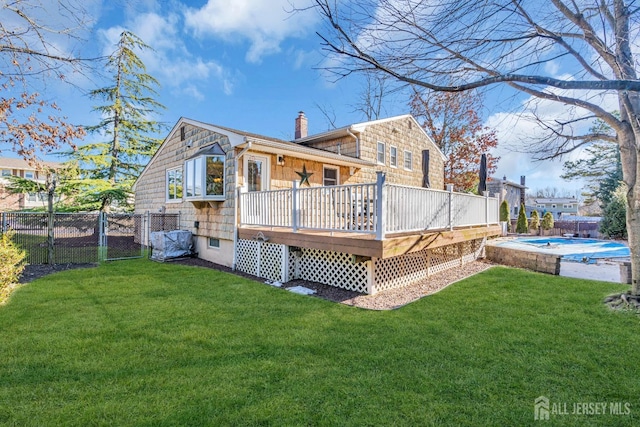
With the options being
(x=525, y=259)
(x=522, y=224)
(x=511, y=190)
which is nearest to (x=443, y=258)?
(x=525, y=259)

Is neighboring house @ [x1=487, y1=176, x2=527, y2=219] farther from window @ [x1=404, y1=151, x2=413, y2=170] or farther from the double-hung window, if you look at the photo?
the double-hung window

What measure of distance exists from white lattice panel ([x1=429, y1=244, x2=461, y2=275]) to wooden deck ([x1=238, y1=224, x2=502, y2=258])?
2.20ft

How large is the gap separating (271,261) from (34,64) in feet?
20.7

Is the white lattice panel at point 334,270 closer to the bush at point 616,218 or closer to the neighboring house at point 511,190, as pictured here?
the bush at point 616,218

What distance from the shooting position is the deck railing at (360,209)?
5637 mm

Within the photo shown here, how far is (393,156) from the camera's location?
14062mm

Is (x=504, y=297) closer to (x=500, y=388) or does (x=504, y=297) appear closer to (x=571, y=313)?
(x=571, y=313)

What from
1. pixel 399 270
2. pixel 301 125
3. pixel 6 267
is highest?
pixel 301 125

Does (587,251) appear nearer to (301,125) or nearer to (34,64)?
(301,125)

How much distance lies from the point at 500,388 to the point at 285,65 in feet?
41.9

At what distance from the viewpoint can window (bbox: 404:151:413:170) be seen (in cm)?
1485

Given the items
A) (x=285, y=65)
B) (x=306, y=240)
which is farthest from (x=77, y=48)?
(x=285, y=65)

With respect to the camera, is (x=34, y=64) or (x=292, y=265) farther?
(x=292, y=265)

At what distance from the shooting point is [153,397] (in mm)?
2658
